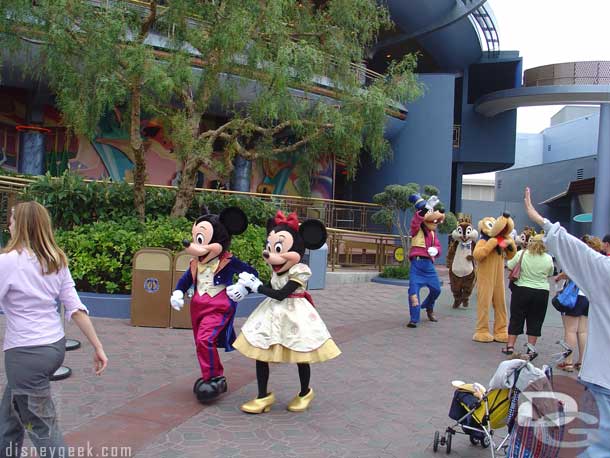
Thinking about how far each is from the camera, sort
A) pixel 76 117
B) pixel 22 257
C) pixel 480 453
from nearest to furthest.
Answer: pixel 22 257, pixel 480 453, pixel 76 117

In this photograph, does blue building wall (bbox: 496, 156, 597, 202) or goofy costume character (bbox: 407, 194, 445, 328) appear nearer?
goofy costume character (bbox: 407, 194, 445, 328)

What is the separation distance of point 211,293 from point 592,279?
10.5 ft

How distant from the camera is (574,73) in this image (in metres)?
23.3

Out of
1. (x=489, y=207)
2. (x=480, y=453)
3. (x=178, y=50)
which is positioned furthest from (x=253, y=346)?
(x=489, y=207)

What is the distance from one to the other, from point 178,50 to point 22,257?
6032 mm

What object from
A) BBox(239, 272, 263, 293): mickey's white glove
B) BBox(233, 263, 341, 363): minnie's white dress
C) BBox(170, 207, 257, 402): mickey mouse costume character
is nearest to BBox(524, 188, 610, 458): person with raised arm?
BBox(233, 263, 341, 363): minnie's white dress

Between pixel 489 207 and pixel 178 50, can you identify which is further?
pixel 489 207

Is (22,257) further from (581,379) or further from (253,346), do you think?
(581,379)

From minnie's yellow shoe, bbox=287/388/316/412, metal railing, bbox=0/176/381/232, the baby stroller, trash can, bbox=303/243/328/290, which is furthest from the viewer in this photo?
metal railing, bbox=0/176/381/232

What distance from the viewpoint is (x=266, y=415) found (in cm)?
489

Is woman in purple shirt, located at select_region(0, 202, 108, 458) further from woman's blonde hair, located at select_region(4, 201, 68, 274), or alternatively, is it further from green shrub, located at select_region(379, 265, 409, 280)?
green shrub, located at select_region(379, 265, 409, 280)

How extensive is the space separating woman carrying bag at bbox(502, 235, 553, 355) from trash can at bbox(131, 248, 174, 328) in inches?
178

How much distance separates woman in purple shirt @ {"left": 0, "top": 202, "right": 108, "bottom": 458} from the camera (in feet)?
9.93

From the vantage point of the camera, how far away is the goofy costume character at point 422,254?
9.16 meters
